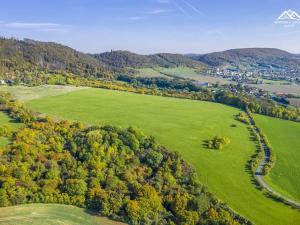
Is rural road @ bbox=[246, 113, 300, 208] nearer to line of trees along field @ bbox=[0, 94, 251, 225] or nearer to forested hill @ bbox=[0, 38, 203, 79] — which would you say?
line of trees along field @ bbox=[0, 94, 251, 225]

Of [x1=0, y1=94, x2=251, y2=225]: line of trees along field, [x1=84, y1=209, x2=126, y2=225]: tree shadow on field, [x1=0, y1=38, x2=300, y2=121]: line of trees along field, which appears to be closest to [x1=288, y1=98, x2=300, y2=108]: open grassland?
[x1=0, y1=38, x2=300, y2=121]: line of trees along field

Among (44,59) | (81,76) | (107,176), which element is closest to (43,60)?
(44,59)

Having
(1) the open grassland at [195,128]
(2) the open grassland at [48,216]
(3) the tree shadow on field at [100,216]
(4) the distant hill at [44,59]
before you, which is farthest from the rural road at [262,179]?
(4) the distant hill at [44,59]

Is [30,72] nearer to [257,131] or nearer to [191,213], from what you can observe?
[257,131]

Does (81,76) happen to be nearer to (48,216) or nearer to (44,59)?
(44,59)

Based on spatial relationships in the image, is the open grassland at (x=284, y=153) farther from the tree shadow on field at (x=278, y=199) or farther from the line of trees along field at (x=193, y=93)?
the line of trees along field at (x=193, y=93)

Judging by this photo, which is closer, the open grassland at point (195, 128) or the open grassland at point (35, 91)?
the open grassland at point (195, 128)
